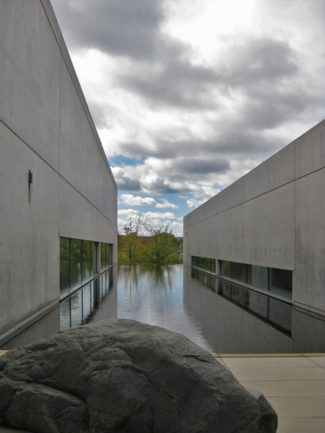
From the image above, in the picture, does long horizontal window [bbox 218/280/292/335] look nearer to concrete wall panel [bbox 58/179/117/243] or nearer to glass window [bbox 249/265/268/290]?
glass window [bbox 249/265/268/290]

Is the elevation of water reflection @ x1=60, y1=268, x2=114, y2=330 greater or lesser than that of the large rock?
lesser

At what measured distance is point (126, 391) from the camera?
2.67 m

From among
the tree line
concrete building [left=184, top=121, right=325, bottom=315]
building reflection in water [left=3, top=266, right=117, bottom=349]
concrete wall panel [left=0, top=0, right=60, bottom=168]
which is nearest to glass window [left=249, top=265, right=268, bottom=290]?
concrete building [left=184, top=121, right=325, bottom=315]

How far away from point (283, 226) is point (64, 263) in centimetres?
863

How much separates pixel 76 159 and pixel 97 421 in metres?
14.4

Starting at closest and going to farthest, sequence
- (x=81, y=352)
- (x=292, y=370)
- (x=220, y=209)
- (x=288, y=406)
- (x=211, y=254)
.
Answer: (x=81, y=352) → (x=288, y=406) → (x=292, y=370) → (x=220, y=209) → (x=211, y=254)

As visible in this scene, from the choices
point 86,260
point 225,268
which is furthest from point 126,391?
point 225,268

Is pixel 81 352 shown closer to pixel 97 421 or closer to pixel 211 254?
pixel 97 421

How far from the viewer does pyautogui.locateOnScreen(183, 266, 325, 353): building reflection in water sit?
23.9 feet

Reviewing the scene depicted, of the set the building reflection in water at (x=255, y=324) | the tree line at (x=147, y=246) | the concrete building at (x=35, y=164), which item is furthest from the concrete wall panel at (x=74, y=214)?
the tree line at (x=147, y=246)

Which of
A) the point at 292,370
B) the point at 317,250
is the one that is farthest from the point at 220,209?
the point at 292,370

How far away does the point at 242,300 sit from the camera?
548 inches

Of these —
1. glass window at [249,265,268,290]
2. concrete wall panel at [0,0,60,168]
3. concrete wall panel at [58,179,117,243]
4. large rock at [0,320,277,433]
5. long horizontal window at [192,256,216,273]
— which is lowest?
long horizontal window at [192,256,216,273]

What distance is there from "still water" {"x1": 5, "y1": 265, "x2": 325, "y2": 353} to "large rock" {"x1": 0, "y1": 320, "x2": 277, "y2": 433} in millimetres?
4267
